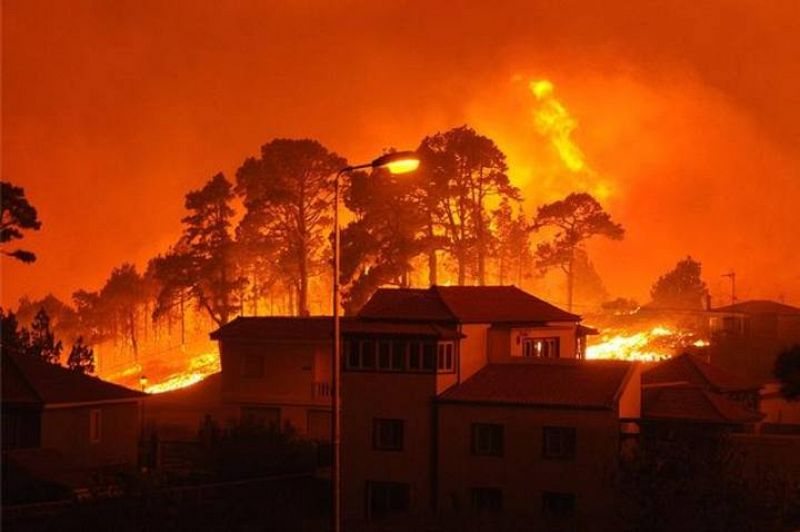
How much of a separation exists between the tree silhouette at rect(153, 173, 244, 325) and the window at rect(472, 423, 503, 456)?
124 ft

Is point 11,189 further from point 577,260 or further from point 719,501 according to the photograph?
point 577,260

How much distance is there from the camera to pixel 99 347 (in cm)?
12419

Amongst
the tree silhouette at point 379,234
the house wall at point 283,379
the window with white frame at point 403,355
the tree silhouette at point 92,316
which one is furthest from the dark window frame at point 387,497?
the tree silhouette at point 92,316

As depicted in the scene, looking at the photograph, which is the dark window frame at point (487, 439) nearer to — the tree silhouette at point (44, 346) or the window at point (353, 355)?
the window at point (353, 355)

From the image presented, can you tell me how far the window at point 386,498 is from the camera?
134ft

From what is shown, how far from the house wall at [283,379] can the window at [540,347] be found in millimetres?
10476

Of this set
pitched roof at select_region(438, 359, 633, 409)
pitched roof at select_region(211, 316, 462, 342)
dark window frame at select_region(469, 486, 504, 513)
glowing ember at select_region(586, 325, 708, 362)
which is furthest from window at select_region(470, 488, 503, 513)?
glowing ember at select_region(586, 325, 708, 362)

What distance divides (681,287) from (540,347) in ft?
137

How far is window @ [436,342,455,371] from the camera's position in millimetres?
41188

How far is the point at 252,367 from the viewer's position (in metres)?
56.0

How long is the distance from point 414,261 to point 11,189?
3538 centimetres

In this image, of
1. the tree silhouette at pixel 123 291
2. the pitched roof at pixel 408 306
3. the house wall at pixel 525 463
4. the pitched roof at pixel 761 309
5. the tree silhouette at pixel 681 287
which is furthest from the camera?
the tree silhouette at pixel 123 291

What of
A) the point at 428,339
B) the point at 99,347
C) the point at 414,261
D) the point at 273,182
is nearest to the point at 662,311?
the point at 414,261

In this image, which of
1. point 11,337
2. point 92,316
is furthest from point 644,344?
point 92,316
